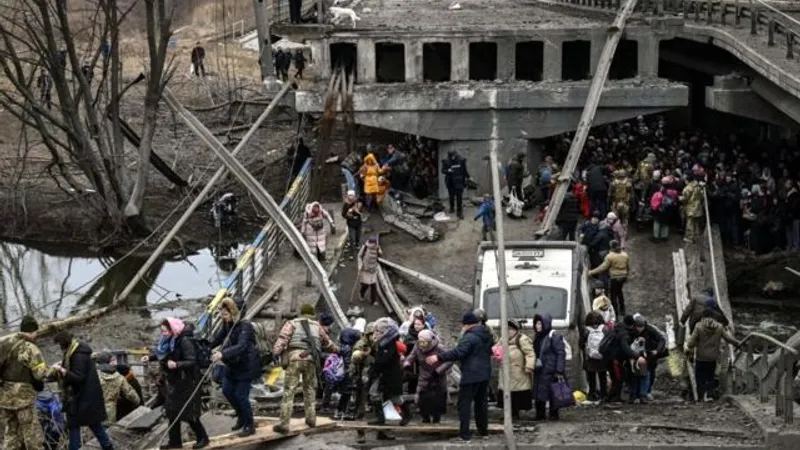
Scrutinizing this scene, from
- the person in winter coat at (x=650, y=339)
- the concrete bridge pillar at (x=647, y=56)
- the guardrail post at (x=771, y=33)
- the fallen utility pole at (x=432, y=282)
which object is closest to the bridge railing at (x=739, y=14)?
the guardrail post at (x=771, y=33)

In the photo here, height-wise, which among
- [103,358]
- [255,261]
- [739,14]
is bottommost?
[255,261]

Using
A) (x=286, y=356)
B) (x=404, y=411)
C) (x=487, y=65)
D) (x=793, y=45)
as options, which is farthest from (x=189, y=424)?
(x=487, y=65)

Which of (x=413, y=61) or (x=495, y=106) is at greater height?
(x=413, y=61)

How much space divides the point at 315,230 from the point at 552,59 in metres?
9.97

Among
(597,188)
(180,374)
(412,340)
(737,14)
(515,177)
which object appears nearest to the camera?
(180,374)

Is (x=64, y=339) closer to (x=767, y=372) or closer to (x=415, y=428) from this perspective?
(x=415, y=428)

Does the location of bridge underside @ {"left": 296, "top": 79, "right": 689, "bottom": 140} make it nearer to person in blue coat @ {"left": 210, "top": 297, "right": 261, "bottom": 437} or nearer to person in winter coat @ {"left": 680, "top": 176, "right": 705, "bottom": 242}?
person in winter coat @ {"left": 680, "top": 176, "right": 705, "bottom": 242}

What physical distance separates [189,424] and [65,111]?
19.0 metres

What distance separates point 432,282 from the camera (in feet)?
81.1

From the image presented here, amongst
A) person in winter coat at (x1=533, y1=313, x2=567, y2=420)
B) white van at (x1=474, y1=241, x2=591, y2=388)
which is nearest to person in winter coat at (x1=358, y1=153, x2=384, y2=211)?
white van at (x1=474, y1=241, x2=591, y2=388)

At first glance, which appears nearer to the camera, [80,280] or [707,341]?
[707,341]

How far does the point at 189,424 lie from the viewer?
47.5 feet

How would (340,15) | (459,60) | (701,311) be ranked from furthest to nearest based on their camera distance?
1. (340,15)
2. (459,60)
3. (701,311)

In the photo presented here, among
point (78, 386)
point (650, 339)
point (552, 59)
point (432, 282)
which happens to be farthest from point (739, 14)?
point (78, 386)
